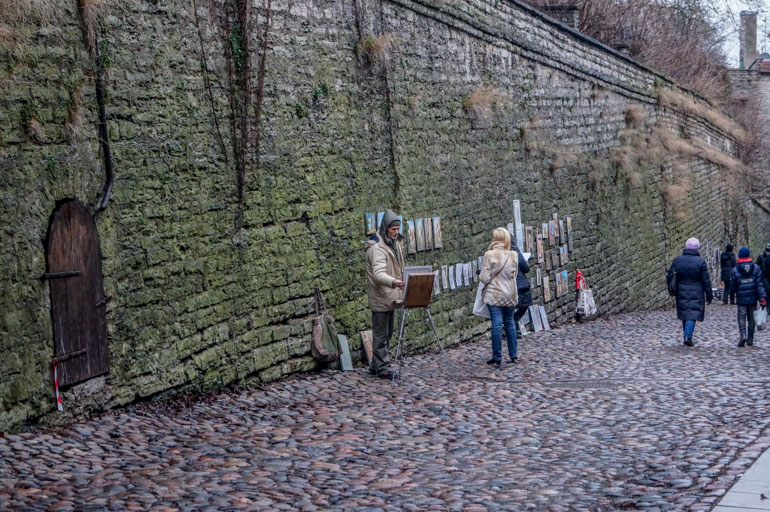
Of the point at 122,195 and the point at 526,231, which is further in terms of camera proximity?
the point at 526,231

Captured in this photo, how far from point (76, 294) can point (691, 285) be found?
373 inches

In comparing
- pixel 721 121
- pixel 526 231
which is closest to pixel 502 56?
pixel 526 231

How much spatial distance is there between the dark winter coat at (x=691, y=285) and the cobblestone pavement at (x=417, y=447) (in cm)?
323

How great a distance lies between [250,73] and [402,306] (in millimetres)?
2702

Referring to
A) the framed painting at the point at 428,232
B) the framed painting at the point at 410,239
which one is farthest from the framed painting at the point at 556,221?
the framed painting at the point at 410,239

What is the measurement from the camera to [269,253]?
973 cm

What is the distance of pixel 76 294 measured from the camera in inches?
289

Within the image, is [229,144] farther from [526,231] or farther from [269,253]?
[526,231]

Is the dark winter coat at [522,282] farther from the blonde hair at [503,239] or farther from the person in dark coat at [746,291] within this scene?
the person in dark coat at [746,291]

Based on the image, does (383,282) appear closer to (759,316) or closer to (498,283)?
(498,283)

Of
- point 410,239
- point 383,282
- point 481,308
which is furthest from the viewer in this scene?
point 410,239

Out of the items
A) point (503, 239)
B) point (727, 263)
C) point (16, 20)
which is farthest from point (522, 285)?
point (727, 263)

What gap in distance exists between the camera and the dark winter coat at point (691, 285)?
1416 cm

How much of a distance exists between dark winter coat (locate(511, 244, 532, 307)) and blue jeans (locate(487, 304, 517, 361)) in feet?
3.26
